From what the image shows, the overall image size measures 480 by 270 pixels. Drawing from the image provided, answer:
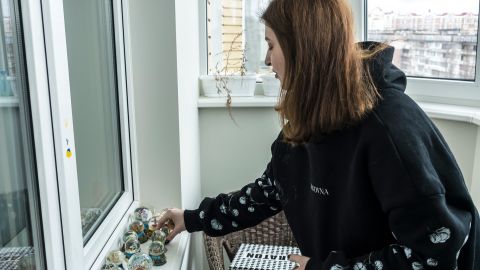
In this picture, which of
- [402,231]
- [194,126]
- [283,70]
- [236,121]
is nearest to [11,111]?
[283,70]

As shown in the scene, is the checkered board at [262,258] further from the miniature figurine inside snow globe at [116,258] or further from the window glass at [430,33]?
the window glass at [430,33]

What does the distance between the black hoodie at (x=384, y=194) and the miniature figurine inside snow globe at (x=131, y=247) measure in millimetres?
492

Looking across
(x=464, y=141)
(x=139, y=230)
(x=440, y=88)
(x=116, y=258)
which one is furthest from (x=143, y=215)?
(x=440, y=88)

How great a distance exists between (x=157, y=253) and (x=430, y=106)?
1.43 meters

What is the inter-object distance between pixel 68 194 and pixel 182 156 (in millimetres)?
763

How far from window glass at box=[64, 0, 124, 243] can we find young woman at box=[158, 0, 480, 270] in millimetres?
482

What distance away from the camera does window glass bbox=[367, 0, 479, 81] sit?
2.20 meters

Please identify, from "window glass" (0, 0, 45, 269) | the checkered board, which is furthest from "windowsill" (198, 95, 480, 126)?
"window glass" (0, 0, 45, 269)

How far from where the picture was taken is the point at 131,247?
1.42m

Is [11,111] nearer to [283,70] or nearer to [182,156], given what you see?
[283,70]

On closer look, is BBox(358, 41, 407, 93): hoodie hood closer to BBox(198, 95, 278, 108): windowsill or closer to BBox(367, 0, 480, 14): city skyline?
BBox(198, 95, 278, 108): windowsill

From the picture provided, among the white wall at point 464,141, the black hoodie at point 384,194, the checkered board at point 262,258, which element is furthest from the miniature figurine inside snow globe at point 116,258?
the white wall at point 464,141

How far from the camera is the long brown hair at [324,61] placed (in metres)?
0.99

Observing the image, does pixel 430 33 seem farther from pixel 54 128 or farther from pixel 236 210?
pixel 54 128
